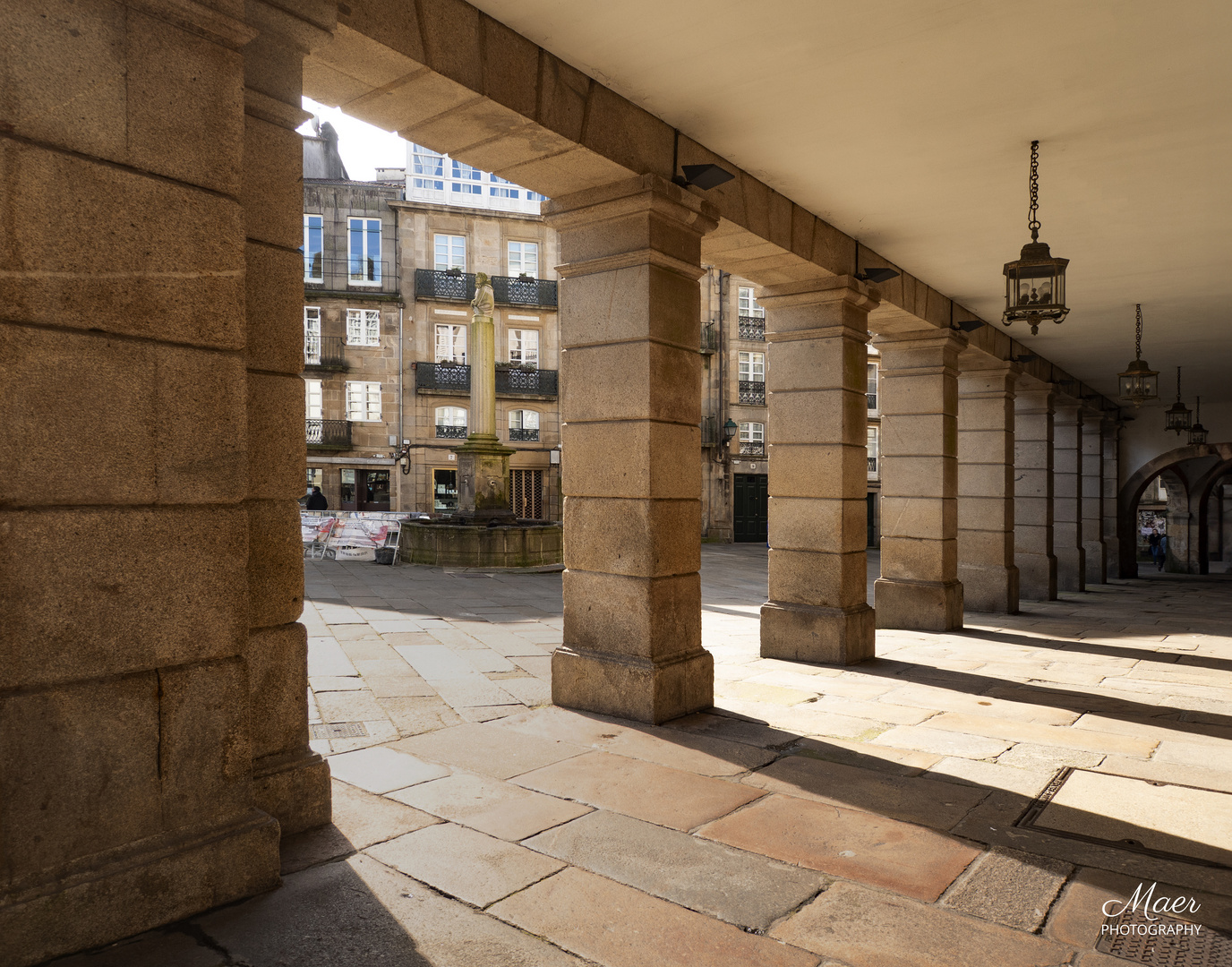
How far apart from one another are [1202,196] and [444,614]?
23.6ft

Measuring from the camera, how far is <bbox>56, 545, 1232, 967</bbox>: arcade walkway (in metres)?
2.26

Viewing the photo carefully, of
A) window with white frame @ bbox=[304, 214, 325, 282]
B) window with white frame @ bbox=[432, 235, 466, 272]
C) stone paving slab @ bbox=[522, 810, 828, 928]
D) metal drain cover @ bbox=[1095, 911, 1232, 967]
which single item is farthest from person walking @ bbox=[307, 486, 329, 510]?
metal drain cover @ bbox=[1095, 911, 1232, 967]

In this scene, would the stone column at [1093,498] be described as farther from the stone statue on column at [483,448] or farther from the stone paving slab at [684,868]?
the stone paving slab at [684,868]

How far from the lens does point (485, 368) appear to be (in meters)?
14.7

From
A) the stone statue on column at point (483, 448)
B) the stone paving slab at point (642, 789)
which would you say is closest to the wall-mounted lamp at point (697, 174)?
the stone paving slab at point (642, 789)

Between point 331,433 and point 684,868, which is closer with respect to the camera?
point 684,868

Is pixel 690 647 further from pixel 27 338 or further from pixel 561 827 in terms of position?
pixel 27 338

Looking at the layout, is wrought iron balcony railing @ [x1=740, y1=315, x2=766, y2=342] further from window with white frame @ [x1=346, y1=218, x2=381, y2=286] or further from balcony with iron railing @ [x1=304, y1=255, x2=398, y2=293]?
window with white frame @ [x1=346, y1=218, x2=381, y2=286]

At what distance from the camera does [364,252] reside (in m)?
23.9

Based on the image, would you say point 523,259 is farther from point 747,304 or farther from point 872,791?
point 872,791

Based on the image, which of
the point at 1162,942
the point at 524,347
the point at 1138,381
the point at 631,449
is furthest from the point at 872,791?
the point at 524,347

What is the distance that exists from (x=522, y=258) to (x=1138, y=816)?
78.5 feet

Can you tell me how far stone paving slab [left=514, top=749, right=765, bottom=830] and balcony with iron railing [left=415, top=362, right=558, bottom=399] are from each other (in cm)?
2052

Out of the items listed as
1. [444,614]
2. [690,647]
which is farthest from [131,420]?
[444,614]
